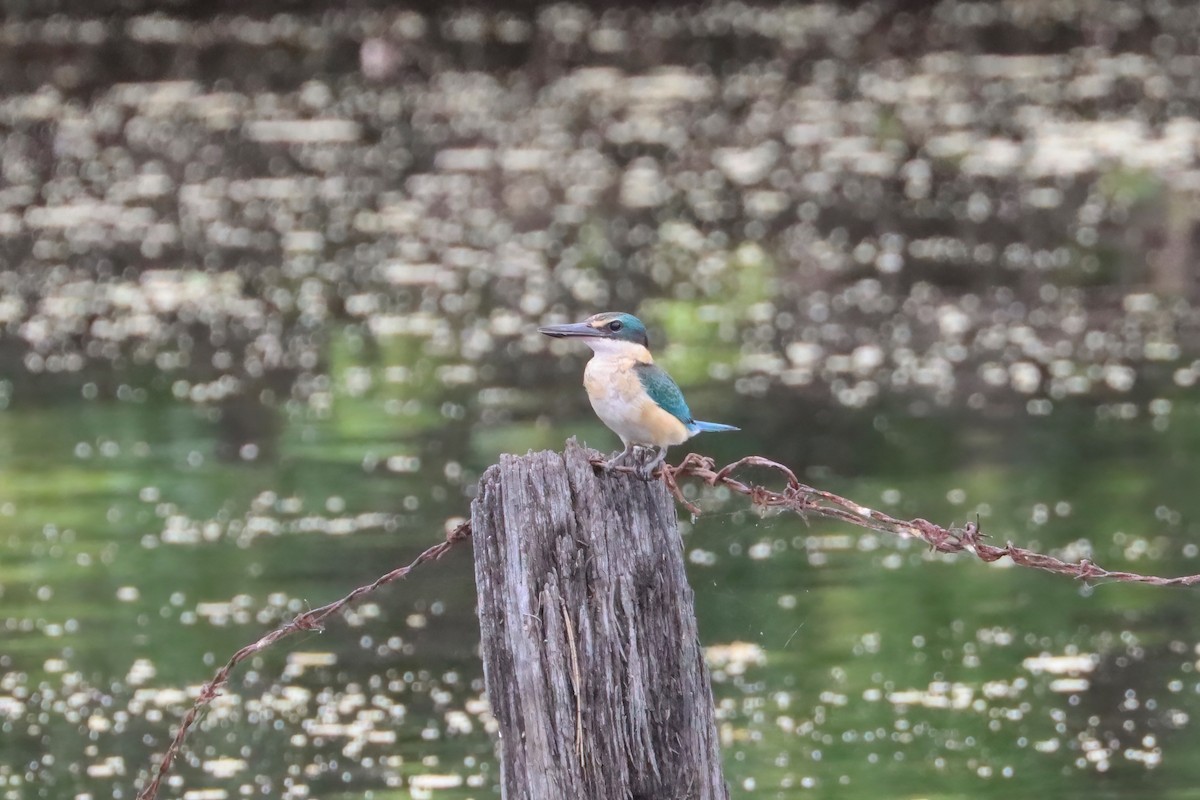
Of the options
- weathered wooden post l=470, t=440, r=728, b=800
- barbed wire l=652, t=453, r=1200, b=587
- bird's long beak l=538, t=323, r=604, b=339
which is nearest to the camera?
weathered wooden post l=470, t=440, r=728, b=800

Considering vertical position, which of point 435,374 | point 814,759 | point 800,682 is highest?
point 435,374

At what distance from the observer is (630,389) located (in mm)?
4746

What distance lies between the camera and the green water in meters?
8.27

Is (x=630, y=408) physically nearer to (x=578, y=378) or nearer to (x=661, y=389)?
(x=661, y=389)

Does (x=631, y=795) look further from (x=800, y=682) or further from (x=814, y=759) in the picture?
(x=800, y=682)

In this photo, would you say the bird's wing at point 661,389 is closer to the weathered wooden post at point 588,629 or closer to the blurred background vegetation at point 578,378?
the weathered wooden post at point 588,629

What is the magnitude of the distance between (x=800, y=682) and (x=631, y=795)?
4932 millimetres

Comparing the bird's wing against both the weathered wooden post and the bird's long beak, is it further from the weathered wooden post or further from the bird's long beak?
the weathered wooden post

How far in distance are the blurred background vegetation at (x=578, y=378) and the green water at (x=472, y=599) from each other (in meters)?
0.03

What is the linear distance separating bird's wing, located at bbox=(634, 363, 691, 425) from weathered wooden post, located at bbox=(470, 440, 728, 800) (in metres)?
0.51

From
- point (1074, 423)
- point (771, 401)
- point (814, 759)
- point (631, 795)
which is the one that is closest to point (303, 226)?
Answer: point (771, 401)

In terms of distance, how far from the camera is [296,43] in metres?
31.4

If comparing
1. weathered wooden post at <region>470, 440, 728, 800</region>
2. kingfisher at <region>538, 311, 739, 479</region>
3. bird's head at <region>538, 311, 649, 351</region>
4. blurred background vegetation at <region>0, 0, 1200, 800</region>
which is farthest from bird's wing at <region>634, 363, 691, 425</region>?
blurred background vegetation at <region>0, 0, 1200, 800</region>

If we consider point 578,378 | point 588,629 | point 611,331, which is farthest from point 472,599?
point 588,629
